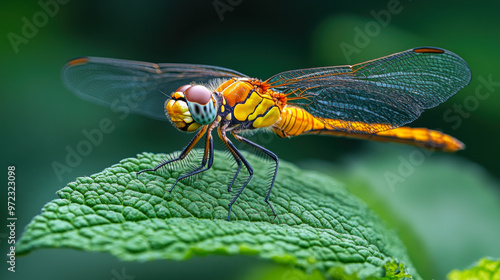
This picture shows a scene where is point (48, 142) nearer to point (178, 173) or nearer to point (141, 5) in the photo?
point (141, 5)

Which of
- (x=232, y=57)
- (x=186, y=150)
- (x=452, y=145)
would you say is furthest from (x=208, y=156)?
(x=232, y=57)

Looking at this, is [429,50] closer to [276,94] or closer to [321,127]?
[321,127]

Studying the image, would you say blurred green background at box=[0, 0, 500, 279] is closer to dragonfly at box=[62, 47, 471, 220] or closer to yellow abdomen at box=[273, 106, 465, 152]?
yellow abdomen at box=[273, 106, 465, 152]

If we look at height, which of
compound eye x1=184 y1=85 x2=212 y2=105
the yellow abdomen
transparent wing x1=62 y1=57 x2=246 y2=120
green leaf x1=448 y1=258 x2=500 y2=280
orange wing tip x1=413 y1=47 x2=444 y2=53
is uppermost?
transparent wing x1=62 y1=57 x2=246 y2=120

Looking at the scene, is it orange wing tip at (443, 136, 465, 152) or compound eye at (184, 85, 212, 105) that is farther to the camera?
orange wing tip at (443, 136, 465, 152)

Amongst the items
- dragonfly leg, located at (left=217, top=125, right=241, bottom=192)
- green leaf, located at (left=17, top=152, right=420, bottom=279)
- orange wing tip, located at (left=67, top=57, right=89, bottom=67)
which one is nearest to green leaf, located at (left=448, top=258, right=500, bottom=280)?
green leaf, located at (left=17, top=152, right=420, bottom=279)

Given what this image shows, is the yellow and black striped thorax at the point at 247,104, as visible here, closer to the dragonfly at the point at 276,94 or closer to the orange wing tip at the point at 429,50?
the dragonfly at the point at 276,94

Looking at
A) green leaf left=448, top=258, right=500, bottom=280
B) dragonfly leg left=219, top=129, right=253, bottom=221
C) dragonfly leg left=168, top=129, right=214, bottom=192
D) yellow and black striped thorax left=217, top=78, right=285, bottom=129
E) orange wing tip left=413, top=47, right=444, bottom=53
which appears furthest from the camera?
yellow and black striped thorax left=217, top=78, right=285, bottom=129
